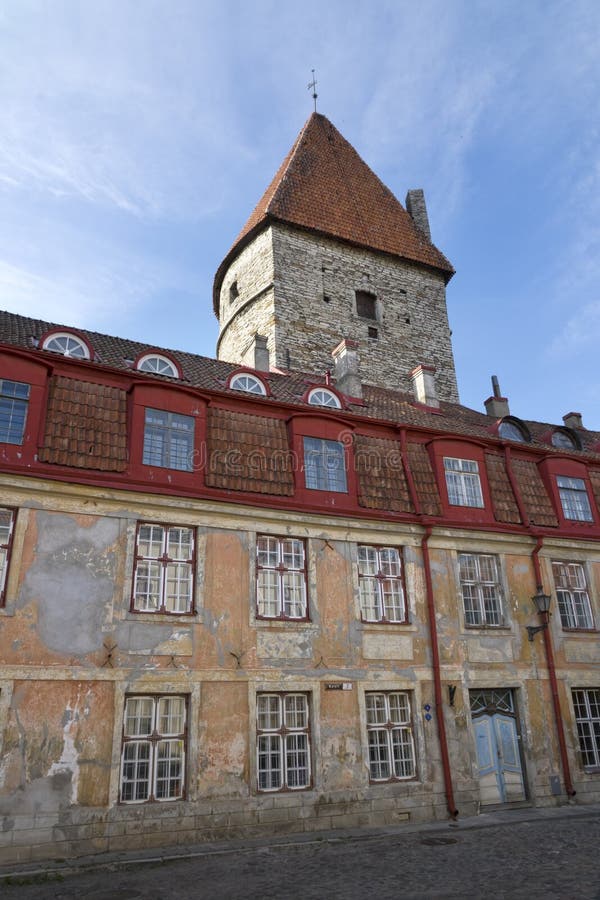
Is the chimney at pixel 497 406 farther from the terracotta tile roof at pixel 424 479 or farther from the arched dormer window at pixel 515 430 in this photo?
the terracotta tile roof at pixel 424 479

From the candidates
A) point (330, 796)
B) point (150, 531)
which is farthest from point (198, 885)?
point (150, 531)

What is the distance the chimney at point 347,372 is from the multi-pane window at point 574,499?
5944mm

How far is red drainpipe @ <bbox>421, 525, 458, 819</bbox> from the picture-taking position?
1334cm

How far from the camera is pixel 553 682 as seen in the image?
1514 cm

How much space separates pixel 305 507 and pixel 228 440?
6.76 feet

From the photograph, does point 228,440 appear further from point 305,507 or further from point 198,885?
point 198,885

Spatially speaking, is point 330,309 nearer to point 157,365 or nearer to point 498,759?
point 157,365

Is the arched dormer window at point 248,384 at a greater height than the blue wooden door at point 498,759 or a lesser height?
greater

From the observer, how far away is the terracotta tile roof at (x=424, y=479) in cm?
1538

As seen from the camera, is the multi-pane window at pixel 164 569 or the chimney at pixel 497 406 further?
the chimney at pixel 497 406

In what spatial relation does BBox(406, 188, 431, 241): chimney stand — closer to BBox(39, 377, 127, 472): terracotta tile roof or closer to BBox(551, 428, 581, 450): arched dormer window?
BBox(551, 428, 581, 450): arched dormer window

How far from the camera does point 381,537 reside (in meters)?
14.7

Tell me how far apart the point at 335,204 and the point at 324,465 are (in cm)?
1978

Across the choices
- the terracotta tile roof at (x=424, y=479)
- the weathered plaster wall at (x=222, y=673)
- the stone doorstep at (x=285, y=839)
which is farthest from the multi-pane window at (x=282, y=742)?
the terracotta tile roof at (x=424, y=479)
